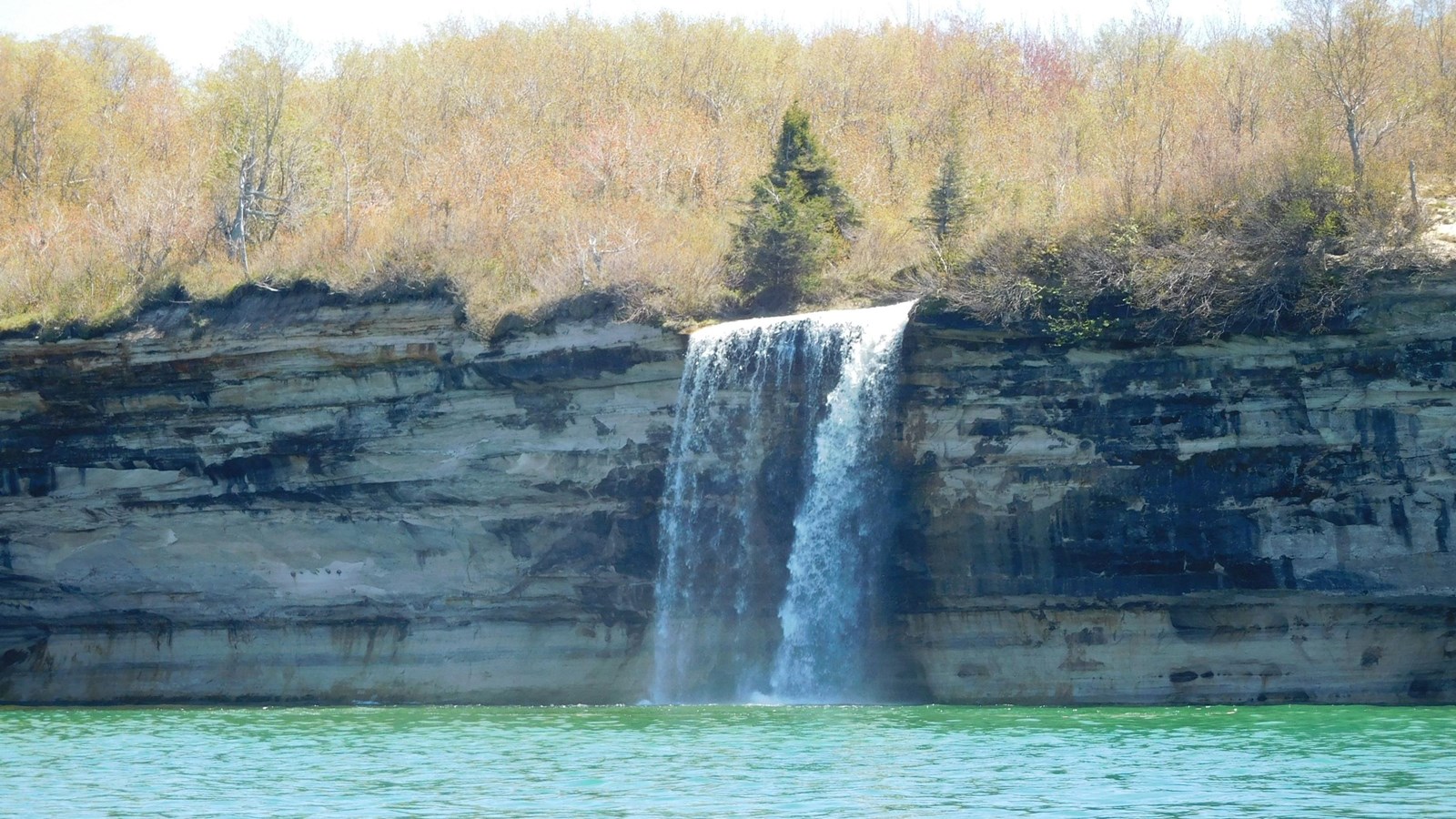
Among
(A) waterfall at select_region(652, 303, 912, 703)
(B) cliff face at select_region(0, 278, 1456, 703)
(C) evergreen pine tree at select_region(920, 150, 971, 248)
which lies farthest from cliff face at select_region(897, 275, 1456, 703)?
(C) evergreen pine tree at select_region(920, 150, 971, 248)

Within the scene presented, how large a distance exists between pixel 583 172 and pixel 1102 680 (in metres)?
26.5

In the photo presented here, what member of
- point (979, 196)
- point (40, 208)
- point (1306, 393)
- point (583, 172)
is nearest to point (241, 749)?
point (1306, 393)

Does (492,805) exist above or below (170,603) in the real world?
below

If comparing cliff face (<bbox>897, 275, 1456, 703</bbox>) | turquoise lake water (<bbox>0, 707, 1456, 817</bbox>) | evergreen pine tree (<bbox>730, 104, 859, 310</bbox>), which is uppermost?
evergreen pine tree (<bbox>730, 104, 859, 310</bbox>)

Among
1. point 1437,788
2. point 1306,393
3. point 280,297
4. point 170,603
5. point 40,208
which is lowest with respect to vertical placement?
point 1437,788

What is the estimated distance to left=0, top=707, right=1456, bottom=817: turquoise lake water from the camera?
19.7 metres

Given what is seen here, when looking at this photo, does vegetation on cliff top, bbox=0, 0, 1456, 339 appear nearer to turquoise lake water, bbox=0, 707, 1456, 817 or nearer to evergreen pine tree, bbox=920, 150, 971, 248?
evergreen pine tree, bbox=920, 150, 971, 248

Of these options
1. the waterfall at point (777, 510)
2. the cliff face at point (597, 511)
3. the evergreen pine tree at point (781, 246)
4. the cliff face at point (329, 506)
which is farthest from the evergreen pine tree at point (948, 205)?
the cliff face at point (329, 506)

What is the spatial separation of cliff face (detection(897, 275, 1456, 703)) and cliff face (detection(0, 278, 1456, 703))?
53mm

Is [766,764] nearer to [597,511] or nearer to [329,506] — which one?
[597,511]

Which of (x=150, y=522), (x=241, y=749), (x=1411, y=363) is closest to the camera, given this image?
(x=241, y=749)

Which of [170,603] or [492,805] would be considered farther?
[170,603]

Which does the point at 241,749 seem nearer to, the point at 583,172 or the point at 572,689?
the point at 572,689

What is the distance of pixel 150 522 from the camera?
4181cm
